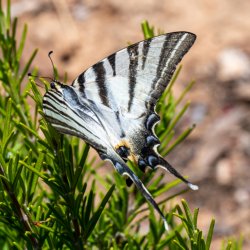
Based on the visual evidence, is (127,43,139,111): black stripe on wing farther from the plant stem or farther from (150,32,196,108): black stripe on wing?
the plant stem

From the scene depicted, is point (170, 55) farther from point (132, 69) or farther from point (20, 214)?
point (20, 214)

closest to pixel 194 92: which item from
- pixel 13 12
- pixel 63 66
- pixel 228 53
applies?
pixel 228 53

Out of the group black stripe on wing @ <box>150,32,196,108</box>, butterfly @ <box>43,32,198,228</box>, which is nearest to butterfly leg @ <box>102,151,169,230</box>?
butterfly @ <box>43,32,198,228</box>

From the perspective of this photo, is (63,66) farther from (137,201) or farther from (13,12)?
Result: (137,201)

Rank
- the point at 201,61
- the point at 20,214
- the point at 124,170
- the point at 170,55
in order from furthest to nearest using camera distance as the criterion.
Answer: the point at 201,61
the point at 170,55
the point at 124,170
the point at 20,214

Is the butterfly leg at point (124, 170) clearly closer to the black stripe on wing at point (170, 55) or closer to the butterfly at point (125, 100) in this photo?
the butterfly at point (125, 100)

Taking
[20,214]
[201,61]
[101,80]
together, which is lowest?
[201,61]

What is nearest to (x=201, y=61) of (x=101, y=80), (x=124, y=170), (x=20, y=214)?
(x=101, y=80)
